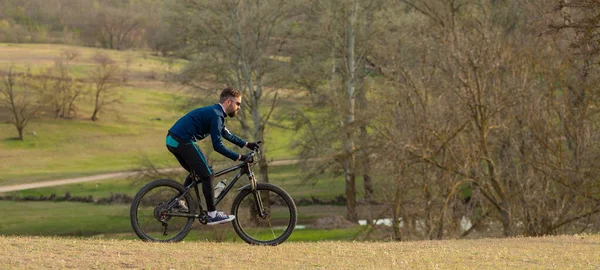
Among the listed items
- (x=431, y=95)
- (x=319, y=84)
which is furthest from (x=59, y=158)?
(x=431, y=95)

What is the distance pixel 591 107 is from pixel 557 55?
251 centimetres

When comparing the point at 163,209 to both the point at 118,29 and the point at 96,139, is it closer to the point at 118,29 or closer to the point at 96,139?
the point at 96,139

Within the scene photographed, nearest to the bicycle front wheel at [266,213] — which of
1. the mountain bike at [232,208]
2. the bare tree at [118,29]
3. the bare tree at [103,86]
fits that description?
the mountain bike at [232,208]

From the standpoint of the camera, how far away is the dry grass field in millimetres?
11289

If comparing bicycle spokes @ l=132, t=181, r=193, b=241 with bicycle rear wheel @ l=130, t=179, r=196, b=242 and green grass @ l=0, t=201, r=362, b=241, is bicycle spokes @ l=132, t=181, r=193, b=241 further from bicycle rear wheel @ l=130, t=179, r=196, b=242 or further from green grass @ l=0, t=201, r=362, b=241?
green grass @ l=0, t=201, r=362, b=241

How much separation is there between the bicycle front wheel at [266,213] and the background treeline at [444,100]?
30.9 feet

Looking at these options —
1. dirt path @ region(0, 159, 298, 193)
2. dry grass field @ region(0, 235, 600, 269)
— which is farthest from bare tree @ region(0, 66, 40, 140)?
dry grass field @ region(0, 235, 600, 269)

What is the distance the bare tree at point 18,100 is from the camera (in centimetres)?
7806

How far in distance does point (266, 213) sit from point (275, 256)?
182 centimetres

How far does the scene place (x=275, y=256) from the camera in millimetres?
12336

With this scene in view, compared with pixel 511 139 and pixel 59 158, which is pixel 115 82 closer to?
pixel 59 158

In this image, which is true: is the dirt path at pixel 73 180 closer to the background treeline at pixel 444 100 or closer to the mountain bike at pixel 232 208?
the background treeline at pixel 444 100

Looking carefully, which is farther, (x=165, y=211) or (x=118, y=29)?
(x=118, y=29)

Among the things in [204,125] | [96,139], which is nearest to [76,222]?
[204,125]
